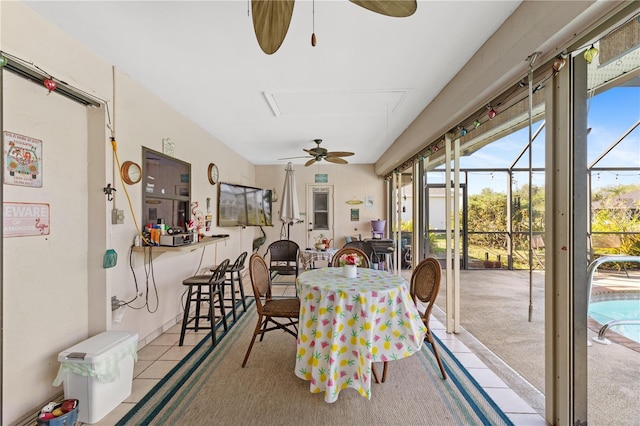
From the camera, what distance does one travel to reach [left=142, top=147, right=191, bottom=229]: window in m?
2.80

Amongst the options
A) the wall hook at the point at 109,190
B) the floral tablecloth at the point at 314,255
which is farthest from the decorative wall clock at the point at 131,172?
the floral tablecloth at the point at 314,255

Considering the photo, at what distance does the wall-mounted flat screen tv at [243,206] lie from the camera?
15.7ft

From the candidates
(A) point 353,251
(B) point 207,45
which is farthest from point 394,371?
(B) point 207,45

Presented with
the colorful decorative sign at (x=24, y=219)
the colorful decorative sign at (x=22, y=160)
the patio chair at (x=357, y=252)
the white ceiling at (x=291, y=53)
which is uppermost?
the white ceiling at (x=291, y=53)

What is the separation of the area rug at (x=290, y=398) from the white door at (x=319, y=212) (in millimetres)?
4429

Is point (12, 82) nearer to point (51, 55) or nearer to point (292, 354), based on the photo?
point (51, 55)

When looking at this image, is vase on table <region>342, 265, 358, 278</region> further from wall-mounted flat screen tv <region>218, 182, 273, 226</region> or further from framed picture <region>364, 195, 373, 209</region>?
framed picture <region>364, 195, 373, 209</region>

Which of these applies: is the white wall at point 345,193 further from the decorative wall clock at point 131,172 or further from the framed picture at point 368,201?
the decorative wall clock at point 131,172

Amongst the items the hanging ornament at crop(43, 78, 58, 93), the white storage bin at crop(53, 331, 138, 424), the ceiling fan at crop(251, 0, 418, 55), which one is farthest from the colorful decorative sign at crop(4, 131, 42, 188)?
the ceiling fan at crop(251, 0, 418, 55)

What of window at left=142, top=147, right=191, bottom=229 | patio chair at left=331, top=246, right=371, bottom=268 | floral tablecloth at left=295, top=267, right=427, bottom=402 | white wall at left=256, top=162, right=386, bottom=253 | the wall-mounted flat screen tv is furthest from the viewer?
white wall at left=256, top=162, right=386, bottom=253

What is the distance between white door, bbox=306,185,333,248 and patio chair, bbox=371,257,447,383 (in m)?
4.34

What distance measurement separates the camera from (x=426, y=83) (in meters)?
2.61

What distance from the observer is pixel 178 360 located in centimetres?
248

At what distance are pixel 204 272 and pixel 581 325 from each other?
12.4ft
